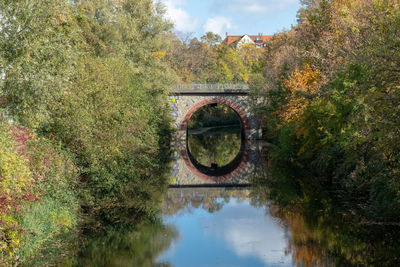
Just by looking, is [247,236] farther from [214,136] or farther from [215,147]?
[214,136]

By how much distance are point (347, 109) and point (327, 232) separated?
6315 millimetres

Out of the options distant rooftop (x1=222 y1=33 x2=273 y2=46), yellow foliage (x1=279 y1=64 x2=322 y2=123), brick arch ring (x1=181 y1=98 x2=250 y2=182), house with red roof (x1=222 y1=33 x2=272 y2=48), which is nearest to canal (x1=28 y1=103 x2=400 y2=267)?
yellow foliage (x1=279 y1=64 x2=322 y2=123)

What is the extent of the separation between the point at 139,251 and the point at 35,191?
3249 millimetres

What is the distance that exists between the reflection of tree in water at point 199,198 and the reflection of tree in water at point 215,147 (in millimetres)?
10179

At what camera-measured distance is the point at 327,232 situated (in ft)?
47.2

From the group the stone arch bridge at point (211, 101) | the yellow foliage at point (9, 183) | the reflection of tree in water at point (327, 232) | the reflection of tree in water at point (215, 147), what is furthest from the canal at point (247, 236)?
the stone arch bridge at point (211, 101)

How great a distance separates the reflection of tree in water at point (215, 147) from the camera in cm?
3638

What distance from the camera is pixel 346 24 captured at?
2322cm

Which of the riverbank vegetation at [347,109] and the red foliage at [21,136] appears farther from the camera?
the riverbank vegetation at [347,109]

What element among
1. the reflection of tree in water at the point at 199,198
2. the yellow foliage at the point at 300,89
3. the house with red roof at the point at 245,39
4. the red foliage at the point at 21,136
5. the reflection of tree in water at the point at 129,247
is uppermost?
the house with red roof at the point at 245,39

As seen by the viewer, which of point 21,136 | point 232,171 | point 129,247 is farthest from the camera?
point 232,171

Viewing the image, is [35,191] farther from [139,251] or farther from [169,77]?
[169,77]

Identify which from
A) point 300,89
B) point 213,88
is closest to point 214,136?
point 213,88

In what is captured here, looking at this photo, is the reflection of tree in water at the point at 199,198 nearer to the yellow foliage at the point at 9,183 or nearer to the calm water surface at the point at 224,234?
the calm water surface at the point at 224,234
